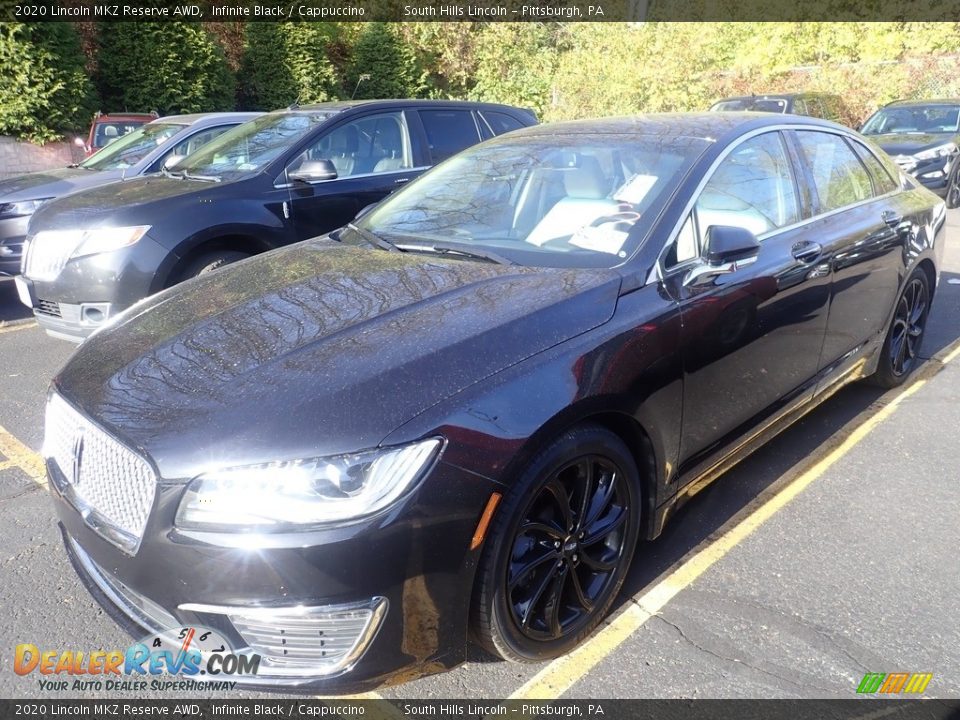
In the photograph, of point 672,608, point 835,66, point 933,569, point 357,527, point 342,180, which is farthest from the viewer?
point 835,66

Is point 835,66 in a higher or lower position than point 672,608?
higher

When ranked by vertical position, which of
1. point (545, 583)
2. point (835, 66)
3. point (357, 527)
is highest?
point (835, 66)

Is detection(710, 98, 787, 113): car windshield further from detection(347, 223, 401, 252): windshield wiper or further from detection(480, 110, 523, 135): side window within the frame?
detection(347, 223, 401, 252): windshield wiper

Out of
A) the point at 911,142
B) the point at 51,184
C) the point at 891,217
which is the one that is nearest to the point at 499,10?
the point at 911,142

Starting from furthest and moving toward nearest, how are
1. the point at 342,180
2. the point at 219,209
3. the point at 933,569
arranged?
1. the point at 342,180
2. the point at 219,209
3. the point at 933,569

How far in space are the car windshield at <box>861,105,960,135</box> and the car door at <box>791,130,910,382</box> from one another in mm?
10201

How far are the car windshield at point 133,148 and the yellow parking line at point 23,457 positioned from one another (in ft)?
13.7

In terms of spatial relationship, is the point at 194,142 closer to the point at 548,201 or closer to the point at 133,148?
the point at 133,148

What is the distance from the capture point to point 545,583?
7.52 ft

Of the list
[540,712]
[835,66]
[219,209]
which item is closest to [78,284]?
[219,209]

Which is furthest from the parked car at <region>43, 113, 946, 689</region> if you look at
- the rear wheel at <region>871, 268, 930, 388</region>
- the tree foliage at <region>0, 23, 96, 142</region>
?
the tree foliage at <region>0, 23, 96, 142</region>

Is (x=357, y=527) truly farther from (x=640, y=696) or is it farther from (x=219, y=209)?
(x=219, y=209)

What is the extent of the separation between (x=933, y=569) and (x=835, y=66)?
2339cm

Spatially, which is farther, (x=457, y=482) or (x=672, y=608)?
(x=672, y=608)
